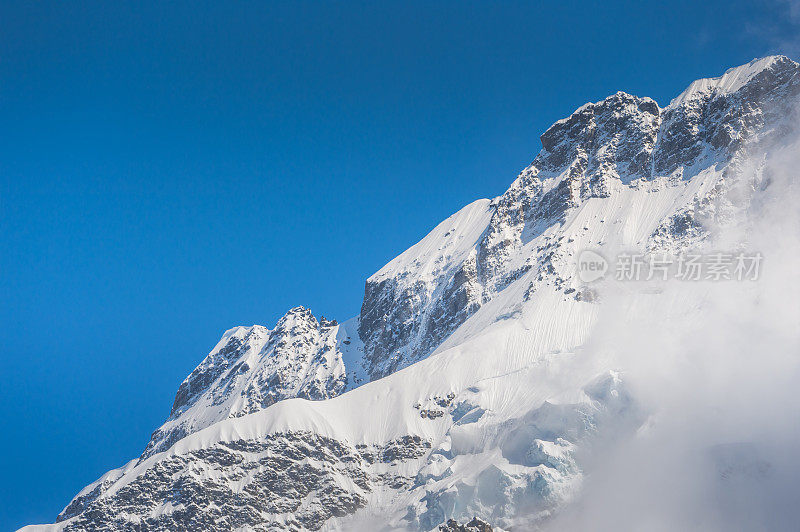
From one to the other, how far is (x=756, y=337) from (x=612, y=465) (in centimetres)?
4992

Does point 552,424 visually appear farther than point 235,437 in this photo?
No

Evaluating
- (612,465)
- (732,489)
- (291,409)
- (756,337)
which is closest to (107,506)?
(291,409)

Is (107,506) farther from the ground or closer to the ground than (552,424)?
farther from the ground

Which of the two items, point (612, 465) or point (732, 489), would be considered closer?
point (732, 489)

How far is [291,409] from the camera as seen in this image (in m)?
192

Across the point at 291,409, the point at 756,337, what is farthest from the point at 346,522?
the point at 756,337

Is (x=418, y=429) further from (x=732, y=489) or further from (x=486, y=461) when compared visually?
(x=732, y=489)

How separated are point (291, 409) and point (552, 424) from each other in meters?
70.4

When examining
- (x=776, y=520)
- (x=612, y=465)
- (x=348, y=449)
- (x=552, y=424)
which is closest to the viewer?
(x=776, y=520)

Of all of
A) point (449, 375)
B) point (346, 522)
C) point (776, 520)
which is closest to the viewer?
point (776, 520)

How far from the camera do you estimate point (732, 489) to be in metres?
128

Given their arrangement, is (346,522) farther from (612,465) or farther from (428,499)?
(612,465)

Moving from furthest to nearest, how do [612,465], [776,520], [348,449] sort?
[348,449] < [612,465] < [776,520]

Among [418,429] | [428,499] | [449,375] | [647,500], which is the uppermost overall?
[449,375]
